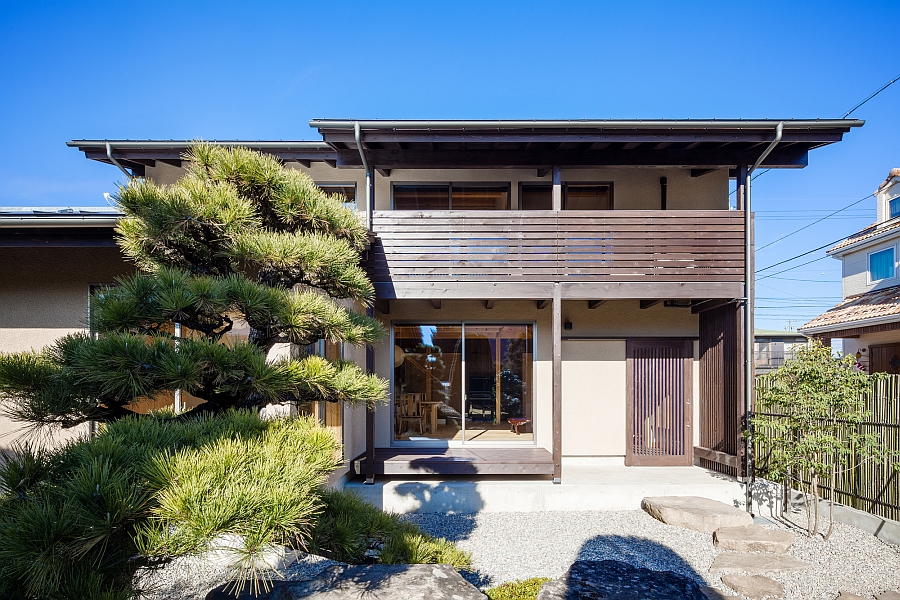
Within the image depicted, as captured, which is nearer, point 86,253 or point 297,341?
point 297,341

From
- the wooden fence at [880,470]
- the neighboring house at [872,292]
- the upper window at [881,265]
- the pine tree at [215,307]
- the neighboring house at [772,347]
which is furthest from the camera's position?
the neighboring house at [772,347]

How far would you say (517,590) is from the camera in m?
4.02

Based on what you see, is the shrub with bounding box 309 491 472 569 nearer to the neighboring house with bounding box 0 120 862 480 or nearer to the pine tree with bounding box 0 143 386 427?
the pine tree with bounding box 0 143 386 427

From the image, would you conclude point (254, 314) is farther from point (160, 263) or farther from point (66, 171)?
point (66, 171)

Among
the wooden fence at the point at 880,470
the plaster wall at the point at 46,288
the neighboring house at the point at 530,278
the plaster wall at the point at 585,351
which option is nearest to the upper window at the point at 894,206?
the neighboring house at the point at 530,278

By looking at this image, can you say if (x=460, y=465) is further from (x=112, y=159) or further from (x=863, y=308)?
(x=863, y=308)

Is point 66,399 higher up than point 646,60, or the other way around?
point 646,60

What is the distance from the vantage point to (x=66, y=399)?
2701 mm

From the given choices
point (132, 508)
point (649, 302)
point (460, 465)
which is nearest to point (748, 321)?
point (649, 302)

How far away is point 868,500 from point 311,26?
11699mm

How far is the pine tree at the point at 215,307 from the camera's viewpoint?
2695 mm

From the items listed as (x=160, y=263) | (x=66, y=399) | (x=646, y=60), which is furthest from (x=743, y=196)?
(x=66, y=399)

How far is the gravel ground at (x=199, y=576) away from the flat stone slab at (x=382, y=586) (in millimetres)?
896

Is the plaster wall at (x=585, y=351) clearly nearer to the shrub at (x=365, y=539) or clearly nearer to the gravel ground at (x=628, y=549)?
the gravel ground at (x=628, y=549)
